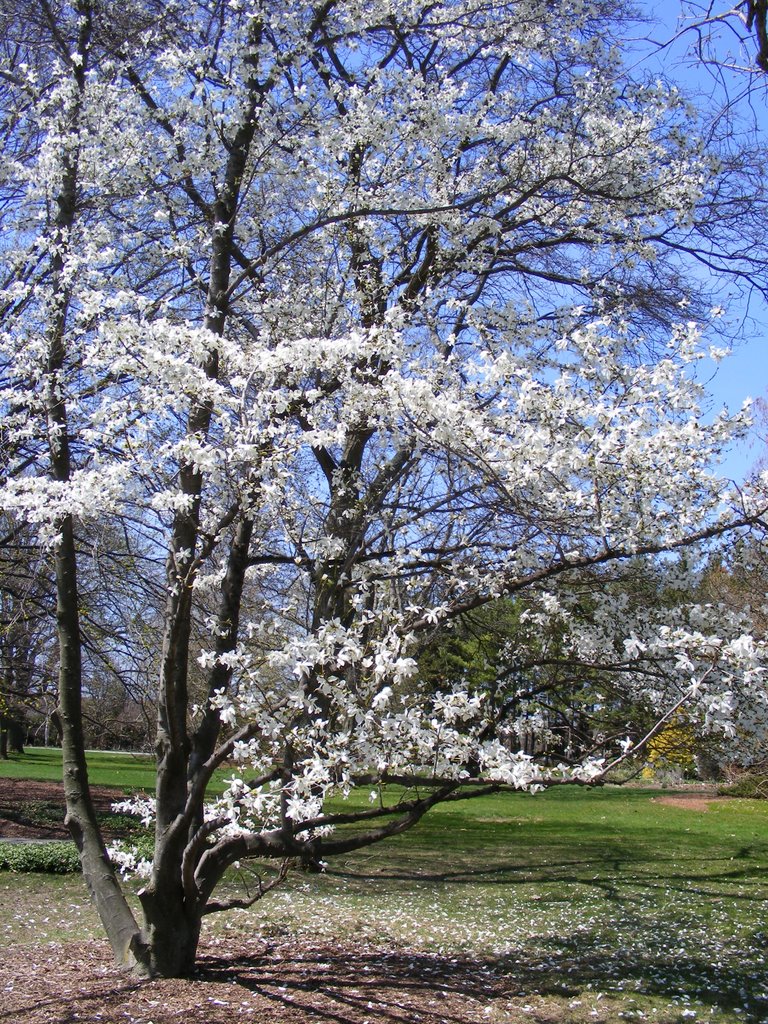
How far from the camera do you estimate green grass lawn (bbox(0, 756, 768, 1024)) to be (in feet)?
19.4

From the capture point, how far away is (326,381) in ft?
19.4

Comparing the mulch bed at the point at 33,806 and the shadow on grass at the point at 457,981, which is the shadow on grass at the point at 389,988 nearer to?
the shadow on grass at the point at 457,981

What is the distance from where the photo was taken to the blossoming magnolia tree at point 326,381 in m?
4.75

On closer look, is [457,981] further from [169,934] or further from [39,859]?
[39,859]

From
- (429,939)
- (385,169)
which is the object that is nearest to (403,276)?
(385,169)

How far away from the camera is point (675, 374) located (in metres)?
5.09

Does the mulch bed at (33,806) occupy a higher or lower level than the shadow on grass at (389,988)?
lower

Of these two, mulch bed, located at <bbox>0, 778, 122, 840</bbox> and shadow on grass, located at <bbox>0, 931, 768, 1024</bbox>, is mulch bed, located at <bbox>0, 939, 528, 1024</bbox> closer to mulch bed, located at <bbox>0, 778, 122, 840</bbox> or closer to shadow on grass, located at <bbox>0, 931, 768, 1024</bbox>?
shadow on grass, located at <bbox>0, 931, 768, 1024</bbox>

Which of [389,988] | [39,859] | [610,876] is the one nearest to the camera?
[389,988]

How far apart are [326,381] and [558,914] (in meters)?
5.86

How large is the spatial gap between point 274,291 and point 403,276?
1163 mm

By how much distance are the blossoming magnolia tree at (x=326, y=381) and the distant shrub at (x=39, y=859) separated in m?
3.76

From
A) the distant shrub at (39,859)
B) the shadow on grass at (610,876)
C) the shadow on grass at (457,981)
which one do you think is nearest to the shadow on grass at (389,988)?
the shadow on grass at (457,981)

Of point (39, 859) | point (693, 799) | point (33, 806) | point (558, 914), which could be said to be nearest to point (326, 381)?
point (558, 914)
